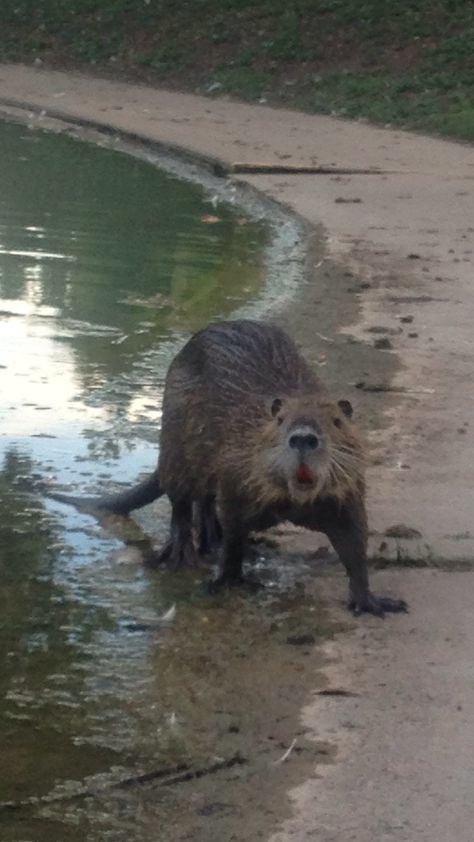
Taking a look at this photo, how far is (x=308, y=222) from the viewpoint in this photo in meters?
13.0

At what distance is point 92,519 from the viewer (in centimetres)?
620

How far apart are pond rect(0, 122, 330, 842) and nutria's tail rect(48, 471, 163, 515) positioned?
0.07m

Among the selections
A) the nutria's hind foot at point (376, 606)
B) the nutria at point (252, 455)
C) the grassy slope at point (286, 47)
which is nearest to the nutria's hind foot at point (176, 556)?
the nutria at point (252, 455)

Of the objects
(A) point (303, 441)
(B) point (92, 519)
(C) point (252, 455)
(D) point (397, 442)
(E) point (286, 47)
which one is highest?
(E) point (286, 47)

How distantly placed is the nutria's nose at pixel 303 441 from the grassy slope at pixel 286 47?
1421cm

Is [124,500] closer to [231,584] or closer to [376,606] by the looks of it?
[231,584]

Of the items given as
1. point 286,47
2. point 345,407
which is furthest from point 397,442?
point 286,47

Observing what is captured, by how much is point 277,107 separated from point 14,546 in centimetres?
1629

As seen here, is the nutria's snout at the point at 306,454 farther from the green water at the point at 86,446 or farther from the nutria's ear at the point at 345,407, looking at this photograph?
the green water at the point at 86,446

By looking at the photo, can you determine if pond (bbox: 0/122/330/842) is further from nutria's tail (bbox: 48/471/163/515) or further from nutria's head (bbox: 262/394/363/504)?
nutria's head (bbox: 262/394/363/504)

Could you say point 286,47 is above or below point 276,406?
above

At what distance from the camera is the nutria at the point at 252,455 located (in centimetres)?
509

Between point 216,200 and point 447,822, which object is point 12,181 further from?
point 447,822

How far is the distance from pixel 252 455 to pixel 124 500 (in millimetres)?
1003
